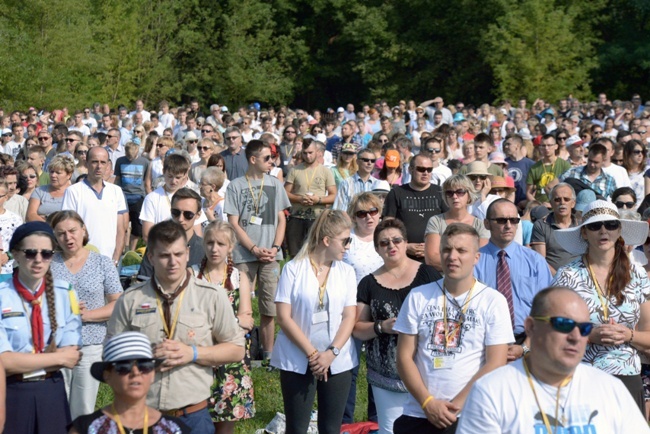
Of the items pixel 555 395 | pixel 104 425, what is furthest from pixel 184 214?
pixel 555 395

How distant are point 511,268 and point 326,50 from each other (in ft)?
145

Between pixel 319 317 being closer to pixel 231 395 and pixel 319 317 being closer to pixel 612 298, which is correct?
pixel 231 395

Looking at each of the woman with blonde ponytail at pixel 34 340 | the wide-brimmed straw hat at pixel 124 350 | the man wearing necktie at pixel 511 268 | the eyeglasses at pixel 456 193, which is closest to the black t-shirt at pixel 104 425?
the wide-brimmed straw hat at pixel 124 350

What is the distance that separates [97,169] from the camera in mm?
9570

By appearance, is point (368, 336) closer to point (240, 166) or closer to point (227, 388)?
point (227, 388)

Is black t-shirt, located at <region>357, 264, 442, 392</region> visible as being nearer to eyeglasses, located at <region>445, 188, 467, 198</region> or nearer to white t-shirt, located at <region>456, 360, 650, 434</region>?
eyeglasses, located at <region>445, 188, 467, 198</region>

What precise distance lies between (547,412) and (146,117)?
2245 centimetres

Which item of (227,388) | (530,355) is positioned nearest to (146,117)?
(227,388)

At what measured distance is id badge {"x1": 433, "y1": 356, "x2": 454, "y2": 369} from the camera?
5.46m

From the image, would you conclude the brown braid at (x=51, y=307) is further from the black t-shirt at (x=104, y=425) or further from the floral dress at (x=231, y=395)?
the floral dress at (x=231, y=395)

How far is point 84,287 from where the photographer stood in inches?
258

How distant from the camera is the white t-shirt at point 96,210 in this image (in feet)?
31.0

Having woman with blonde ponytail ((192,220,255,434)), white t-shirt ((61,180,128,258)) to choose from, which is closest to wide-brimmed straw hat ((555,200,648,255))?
woman with blonde ponytail ((192,220,255,434))

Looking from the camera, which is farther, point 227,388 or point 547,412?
point 227,388
